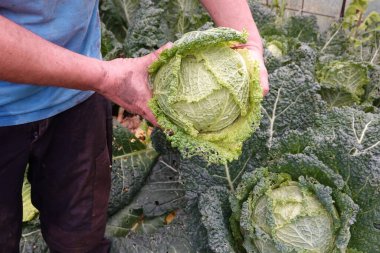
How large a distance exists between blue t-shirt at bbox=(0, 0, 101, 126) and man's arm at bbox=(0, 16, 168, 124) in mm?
156

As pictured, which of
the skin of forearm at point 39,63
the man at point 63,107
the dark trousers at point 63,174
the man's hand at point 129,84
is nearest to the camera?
→ the skin of forearm at point 39,63

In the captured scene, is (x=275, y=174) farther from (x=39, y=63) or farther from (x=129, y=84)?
(x=39, y=63)

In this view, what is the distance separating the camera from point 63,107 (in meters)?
1.84

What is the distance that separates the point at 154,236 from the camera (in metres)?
2.33

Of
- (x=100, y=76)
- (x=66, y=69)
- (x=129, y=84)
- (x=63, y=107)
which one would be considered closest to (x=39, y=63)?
(x=66, y=69)

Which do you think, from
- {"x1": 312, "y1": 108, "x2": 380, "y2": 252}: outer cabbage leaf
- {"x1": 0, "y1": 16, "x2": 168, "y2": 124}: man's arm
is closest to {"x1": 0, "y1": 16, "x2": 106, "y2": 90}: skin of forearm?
{"x1": 0, "y1": 16, "x2": 168, "y2": 124}: man's arm

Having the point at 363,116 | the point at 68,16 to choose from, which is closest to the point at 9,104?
the point at 68,16

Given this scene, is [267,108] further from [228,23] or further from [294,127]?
[228,23]

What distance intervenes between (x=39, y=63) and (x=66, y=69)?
Answer: 91 millimetres

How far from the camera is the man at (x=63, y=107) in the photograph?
55.2 inches

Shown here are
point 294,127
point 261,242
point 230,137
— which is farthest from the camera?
point 294,127

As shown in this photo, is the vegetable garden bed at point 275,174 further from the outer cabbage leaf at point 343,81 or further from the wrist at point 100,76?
the wrist at point 100,76

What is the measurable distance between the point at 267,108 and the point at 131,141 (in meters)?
0.97

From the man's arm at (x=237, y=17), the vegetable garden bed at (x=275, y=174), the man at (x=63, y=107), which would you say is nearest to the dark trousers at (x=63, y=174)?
the man at (x=63, y=107)
